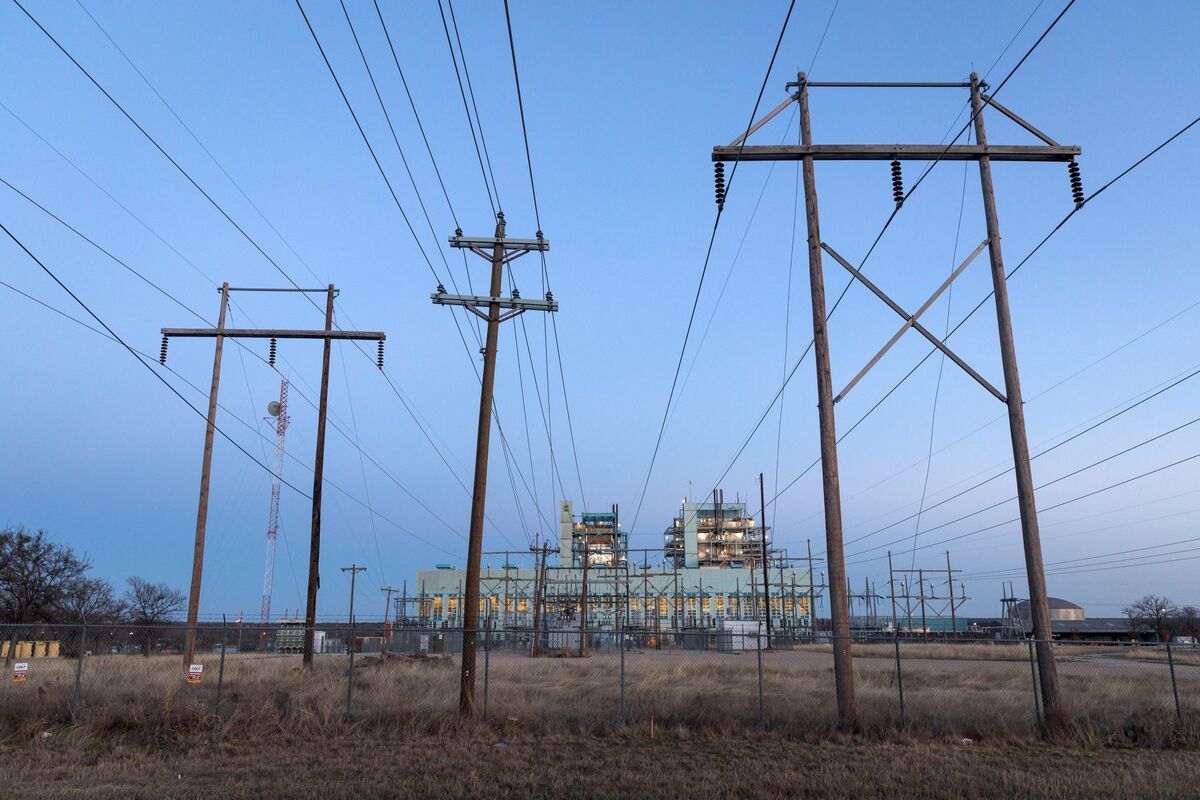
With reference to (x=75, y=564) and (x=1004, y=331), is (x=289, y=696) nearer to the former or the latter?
(x=1004, y=331)

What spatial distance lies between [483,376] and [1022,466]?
39.1 ft

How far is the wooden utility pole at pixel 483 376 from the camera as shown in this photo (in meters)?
18.8

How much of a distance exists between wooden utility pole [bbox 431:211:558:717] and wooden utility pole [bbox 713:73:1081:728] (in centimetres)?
652

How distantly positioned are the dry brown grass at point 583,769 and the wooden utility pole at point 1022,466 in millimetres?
1527

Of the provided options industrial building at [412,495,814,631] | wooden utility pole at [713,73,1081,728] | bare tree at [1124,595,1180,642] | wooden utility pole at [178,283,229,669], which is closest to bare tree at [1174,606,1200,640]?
bare tree at [1124,595,1180,642]

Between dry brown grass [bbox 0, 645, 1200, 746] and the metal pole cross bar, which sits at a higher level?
the metal pole cross bar

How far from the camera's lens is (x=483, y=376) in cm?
1989

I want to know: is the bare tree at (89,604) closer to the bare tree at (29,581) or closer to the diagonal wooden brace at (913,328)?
the bare tree at (29,581)

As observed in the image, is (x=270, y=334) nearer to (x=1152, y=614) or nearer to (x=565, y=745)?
(x=565, y=745)

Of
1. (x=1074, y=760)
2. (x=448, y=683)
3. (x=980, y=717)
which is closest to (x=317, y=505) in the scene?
(x=448, y=683)

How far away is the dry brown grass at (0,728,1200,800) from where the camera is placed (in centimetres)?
1175

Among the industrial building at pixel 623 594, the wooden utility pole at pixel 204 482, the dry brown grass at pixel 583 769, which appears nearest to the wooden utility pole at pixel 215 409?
the wooden utility pole at pixel 204 482

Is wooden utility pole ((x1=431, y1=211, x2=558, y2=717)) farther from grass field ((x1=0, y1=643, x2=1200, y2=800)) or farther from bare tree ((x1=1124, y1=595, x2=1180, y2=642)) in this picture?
bare tree ((x1=1124, y1=595, x2=1180, y2=642))

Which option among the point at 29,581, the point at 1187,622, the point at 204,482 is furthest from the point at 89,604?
the point at 1187,622
